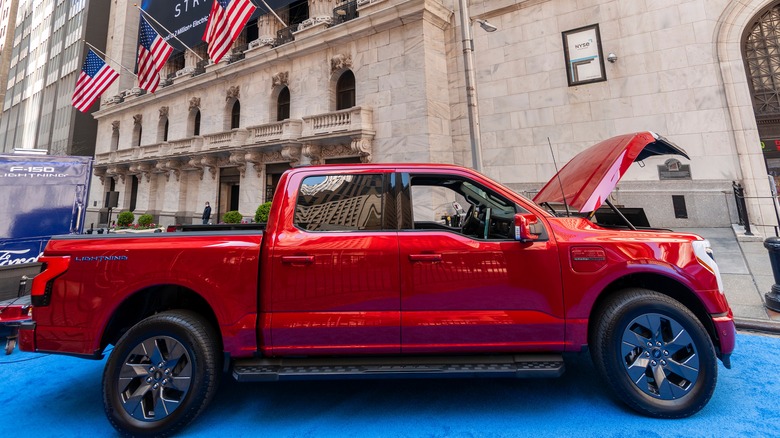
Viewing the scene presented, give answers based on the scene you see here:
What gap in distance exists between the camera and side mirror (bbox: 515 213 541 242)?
2.48m

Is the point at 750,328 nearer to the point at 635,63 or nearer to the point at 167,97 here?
the point at 635,63

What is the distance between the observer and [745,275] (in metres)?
5.89

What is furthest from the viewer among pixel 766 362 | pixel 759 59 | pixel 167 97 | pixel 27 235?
pixel 167 97

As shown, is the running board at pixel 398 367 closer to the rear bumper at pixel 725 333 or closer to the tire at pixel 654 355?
the tire at pixel 654 355

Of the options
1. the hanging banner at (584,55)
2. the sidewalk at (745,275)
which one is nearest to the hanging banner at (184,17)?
the hanging banner at (584,55)

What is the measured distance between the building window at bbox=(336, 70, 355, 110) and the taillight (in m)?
15.6

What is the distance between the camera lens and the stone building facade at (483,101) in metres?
10.1

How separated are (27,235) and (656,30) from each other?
1958cm

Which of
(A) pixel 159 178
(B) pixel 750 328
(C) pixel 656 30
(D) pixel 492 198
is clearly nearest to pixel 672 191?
(C) pixel 656 30

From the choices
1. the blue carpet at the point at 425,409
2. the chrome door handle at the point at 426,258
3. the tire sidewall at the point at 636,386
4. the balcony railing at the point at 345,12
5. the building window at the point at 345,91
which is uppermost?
the balcony railing at the point at 345,12

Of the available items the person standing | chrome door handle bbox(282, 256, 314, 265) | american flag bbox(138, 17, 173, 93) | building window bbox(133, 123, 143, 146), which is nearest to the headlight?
chrome door handle bbox(282, 256, 314, 265)

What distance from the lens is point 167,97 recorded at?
947 inches

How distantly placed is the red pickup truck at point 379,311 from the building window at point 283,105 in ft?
59.3

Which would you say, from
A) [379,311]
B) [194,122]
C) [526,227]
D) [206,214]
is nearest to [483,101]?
[526,227]
